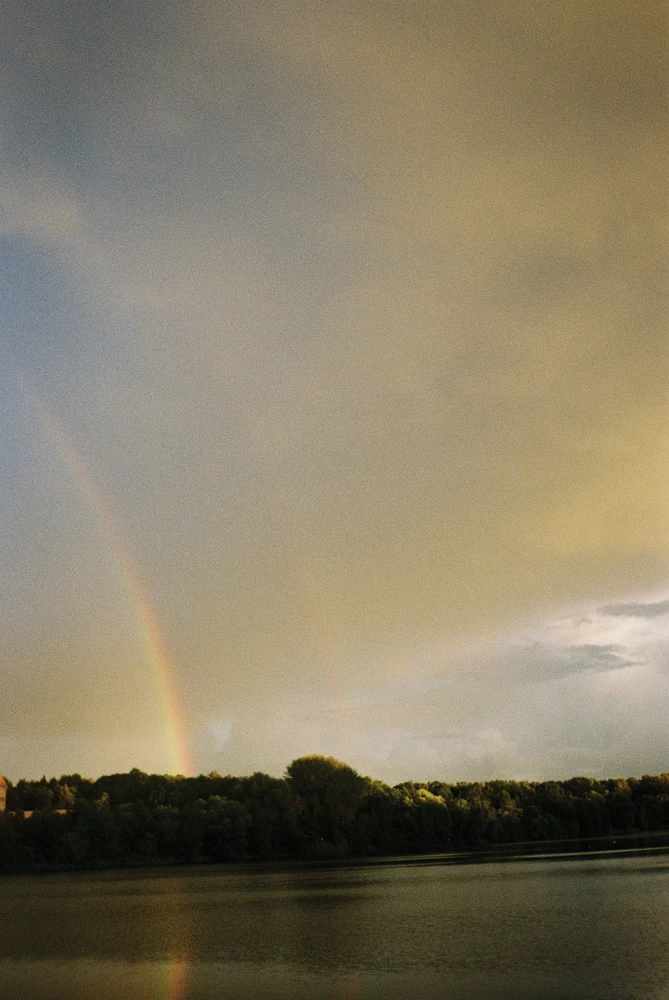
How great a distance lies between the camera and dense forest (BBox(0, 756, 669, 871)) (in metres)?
127

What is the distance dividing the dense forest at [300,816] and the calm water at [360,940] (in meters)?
50.9

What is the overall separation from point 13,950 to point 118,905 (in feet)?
83.0

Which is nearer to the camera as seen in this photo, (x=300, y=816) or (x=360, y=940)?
(x=360, y=940)

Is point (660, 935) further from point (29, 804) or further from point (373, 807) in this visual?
point (29, 804)

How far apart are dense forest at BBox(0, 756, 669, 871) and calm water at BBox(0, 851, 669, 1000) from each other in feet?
167

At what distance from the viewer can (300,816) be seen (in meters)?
131

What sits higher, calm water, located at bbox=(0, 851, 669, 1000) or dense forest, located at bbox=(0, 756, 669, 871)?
dense forest, located at bbox=(0, 756, 669, 871)

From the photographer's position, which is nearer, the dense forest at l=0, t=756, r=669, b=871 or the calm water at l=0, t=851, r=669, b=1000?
the calm water at l=0, t=851, r=669, b=1000

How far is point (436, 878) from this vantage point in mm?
78500

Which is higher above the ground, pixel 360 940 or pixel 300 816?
pixel 300 816

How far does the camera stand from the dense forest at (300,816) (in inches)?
4995

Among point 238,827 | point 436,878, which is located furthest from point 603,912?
point 238,827

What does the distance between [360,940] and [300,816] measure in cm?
9392

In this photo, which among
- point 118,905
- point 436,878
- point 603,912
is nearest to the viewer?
point 603,912
